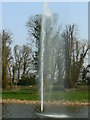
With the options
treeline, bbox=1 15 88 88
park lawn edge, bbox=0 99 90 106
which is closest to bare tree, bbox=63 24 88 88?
treeline, bbox=1 15 88 88

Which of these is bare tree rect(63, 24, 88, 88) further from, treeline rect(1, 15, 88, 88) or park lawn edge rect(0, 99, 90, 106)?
park lawn edge rect(0, 99, 90, 106)

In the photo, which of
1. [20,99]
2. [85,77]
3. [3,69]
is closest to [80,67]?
[85,77]

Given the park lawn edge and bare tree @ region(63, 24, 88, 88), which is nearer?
the park lawn edge

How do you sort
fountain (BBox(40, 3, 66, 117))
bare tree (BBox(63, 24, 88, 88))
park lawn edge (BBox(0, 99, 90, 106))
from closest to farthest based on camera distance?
1. park lawn edge (BBox(0, 99, 90, 106))
2. fountain (BBox(40, 3, 66, 117))
3. bare tree (BBox(63, 24, 88, 88))

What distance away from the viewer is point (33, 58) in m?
26.1

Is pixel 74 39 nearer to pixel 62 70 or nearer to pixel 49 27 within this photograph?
pixel 62 70

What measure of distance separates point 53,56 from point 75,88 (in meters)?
3.76

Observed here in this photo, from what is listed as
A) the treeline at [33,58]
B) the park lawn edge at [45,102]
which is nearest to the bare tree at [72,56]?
the treeline at [33,58]

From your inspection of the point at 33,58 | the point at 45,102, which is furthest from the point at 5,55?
the point at 45,102

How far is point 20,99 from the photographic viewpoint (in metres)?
18.6

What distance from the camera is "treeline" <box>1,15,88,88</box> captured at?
965 inches

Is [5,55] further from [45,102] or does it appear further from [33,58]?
[45,102]

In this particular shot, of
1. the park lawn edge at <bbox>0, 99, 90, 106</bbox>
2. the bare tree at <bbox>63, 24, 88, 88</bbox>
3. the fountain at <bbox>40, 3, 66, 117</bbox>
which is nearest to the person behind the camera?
the park lawn edge at <bbox>0, 99, 90, 106</bbox>

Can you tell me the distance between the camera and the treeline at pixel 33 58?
24.5 metres
